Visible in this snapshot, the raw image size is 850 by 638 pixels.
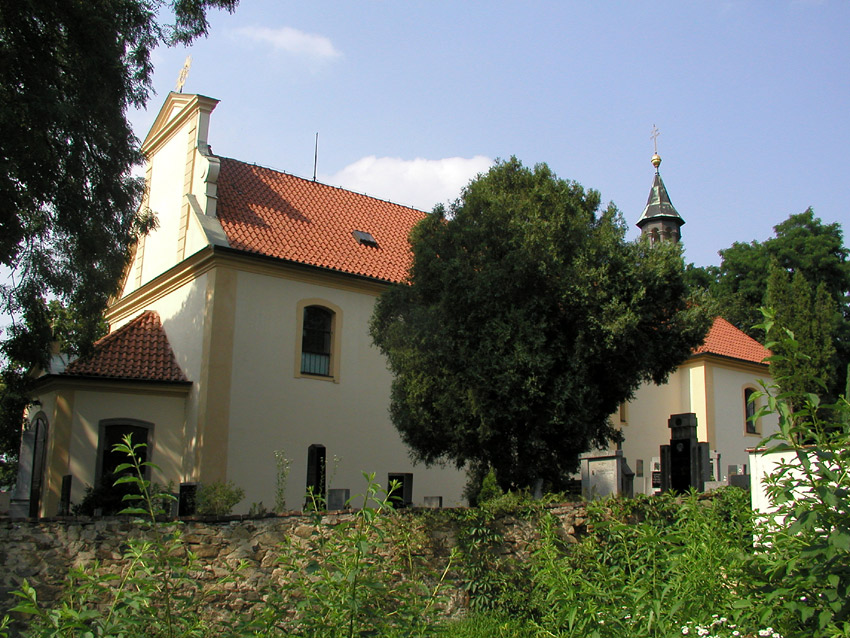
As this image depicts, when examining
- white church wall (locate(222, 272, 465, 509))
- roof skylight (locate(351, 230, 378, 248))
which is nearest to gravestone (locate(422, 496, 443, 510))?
white church wall (locate(222, 272, 465, 509))

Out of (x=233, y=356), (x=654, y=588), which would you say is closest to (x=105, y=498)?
(x=233, y=356)

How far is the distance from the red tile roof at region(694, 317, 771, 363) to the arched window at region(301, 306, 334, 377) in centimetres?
1507

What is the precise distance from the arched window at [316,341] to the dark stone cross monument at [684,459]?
28.3ft

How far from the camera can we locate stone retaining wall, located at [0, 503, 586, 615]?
29.0 feet

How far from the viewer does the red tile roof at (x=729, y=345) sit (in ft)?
94.8

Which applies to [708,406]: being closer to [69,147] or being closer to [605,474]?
[605,474]

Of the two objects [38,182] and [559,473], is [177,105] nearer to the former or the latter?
[38,182]

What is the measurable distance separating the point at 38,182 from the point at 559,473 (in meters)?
10.4

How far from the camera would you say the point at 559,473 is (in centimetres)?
1445

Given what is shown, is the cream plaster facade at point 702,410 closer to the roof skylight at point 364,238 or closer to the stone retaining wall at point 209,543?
the roof skylight at point 364,238

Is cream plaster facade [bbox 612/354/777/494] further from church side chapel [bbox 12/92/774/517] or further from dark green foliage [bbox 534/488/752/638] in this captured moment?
dark green foliage [bbox 534/488/752/638]

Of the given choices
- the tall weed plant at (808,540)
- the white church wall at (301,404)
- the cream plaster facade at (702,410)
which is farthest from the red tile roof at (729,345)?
the tall weed plant at (808,540)

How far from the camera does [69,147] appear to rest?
13.4 m

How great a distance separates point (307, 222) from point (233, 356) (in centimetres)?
505
